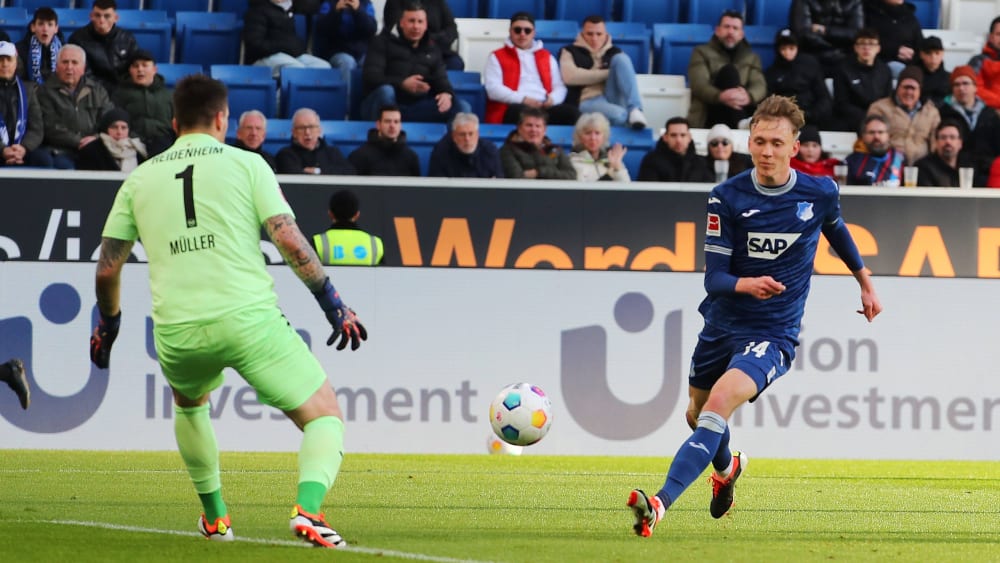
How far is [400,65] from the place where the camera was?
15547 millimetres

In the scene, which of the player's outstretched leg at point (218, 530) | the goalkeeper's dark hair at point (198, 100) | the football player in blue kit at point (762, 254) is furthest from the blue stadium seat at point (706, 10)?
the player's outstretched leg at point (218, 530)

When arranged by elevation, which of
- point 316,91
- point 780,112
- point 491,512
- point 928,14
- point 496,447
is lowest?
point 496,447

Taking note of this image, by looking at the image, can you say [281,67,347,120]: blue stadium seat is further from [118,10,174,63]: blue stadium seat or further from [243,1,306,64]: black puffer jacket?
[118,10,174,63]: blue stadium seat

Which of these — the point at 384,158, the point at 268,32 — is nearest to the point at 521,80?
the point at 384,158

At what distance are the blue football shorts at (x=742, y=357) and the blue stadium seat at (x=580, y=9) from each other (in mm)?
10813

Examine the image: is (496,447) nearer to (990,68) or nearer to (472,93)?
(472,93)

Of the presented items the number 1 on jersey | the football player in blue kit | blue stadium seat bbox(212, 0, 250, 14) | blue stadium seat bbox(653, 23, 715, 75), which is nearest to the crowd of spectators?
blue stadium seat bbox(653, 23, 715, 75)

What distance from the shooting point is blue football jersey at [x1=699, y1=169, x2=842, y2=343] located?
7234 mm

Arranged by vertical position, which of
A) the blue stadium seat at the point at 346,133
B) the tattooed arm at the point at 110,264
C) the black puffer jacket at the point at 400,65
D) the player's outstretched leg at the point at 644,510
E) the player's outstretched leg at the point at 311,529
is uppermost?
the black puffer jacket at the point at 400,65

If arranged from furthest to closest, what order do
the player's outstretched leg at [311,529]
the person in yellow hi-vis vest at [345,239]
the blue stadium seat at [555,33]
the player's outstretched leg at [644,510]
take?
the blue stadium seat at [555,33]
the person in yellow hi-vis vest at [345,239]
the player's outstretched leg at [644,510]
the player's outstretched leg at [311,529]

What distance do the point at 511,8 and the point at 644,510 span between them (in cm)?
1209

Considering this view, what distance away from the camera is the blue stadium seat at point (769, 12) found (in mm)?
18203

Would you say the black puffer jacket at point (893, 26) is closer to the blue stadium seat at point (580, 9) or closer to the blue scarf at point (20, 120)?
the blue stadium seat at point (580, 9)

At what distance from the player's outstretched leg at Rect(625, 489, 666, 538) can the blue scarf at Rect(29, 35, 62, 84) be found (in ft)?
33.2
